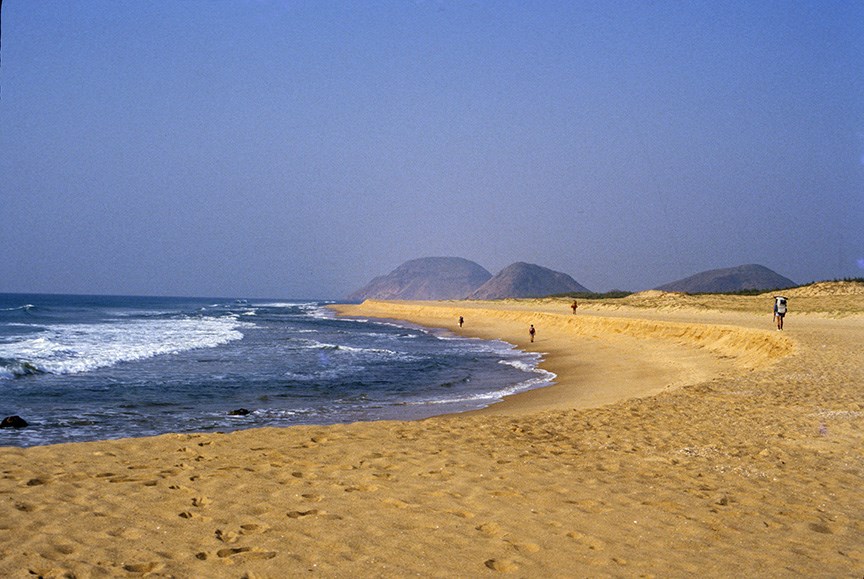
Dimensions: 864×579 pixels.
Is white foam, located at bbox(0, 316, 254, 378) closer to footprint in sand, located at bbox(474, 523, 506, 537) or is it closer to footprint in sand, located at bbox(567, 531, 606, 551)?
footprint in sand, located at bbox(474, 523, 506, 537)

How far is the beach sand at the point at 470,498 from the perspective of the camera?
14.7 feet

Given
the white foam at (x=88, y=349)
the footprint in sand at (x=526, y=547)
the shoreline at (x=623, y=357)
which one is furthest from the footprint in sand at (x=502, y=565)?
the white foam at (x=88, y=349)

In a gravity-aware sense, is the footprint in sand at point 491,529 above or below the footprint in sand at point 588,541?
below

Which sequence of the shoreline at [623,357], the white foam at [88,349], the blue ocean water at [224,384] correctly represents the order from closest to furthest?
the blue ocean water at [224,384] → the shoreline at [623,357] → the white foam at [88,349]

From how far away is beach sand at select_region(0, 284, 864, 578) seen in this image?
449 cm

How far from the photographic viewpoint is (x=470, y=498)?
586 cm

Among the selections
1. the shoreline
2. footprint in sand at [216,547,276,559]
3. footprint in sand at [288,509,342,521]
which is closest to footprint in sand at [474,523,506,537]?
footprint in sand at [288,509,342,521]

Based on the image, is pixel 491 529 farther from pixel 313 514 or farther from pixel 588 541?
pixel 313 514

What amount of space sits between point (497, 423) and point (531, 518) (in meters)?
4.42

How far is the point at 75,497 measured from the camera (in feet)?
19.2

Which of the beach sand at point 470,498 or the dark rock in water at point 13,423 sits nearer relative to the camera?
the beach sand at point 470,498

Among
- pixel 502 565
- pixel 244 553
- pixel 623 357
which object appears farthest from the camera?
pixel 623 357

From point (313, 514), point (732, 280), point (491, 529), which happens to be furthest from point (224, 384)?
point (732, 280)

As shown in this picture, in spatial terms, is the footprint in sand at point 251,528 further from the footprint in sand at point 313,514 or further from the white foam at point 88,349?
the white foam at point 88,349
